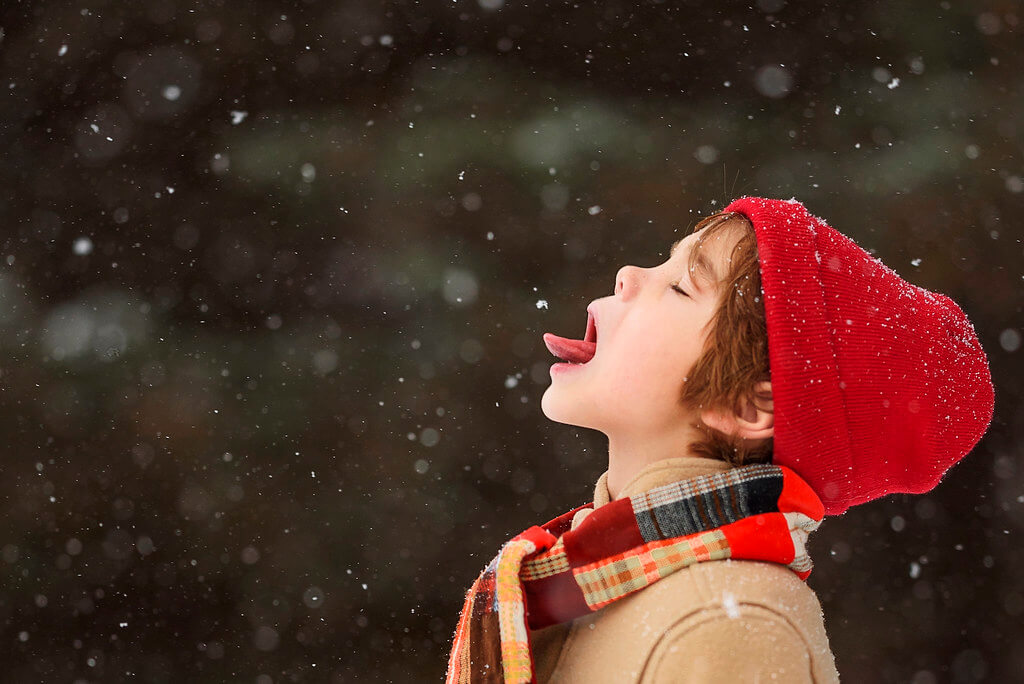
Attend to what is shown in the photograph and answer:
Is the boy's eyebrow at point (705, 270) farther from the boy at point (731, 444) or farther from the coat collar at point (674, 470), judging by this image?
the coat collar at point (674, 470)

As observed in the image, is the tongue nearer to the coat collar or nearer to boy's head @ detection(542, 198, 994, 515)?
boy's head @ detection(542, 198, 994, 515)

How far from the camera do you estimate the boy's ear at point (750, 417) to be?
912 millimetres

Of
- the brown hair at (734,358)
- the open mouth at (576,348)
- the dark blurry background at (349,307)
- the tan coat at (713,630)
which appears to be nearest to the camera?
the tan coat at (713,630)

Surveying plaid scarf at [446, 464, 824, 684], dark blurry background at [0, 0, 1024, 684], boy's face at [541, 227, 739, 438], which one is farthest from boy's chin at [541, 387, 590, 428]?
dark blurry background at [0, 0, 1024, 684]

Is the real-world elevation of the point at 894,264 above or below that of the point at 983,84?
below

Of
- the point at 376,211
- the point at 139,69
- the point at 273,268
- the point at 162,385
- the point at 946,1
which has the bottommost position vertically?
the point at 162,385

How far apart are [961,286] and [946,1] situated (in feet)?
1.81

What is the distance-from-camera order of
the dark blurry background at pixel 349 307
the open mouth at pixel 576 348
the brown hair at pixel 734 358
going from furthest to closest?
the dark blurry background at pixel 349 307
the open mouth at pixel 576 348
the brown hair at pixel 734 358

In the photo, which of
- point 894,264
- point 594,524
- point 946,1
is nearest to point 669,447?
point 594,524

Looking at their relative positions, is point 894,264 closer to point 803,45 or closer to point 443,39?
point 803,45

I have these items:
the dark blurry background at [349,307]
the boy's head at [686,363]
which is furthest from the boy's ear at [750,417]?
the dark blurry background at [349,307]

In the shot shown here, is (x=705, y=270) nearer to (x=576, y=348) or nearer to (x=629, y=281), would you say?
(x=629, y=281)

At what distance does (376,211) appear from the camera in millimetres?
1938

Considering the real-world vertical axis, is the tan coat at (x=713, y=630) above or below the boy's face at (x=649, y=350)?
below
